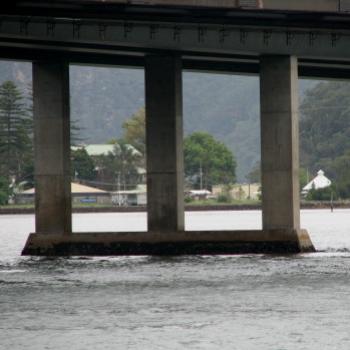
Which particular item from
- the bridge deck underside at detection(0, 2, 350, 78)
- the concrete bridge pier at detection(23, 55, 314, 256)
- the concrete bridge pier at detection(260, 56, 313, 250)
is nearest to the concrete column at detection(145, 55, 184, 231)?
the concrete bridge pier at detection(23, 55, 314, 256)

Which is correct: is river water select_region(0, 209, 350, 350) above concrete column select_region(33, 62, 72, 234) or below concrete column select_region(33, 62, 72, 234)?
below

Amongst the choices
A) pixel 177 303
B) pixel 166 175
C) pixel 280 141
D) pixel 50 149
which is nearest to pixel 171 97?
pixel 166 175

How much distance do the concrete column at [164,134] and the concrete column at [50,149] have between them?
466 cm

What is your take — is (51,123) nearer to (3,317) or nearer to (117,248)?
(117,248)

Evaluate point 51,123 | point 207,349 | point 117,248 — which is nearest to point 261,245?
point 117,248

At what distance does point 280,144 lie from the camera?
2918 inches

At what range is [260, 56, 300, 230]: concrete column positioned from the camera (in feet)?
243

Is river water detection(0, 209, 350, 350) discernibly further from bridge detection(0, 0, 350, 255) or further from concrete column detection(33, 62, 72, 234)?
concrete column detection(33, 62, 72, 234)

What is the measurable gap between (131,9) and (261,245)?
16.2 meters

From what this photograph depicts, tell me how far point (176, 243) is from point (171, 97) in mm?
7911

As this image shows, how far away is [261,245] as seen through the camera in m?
73.5

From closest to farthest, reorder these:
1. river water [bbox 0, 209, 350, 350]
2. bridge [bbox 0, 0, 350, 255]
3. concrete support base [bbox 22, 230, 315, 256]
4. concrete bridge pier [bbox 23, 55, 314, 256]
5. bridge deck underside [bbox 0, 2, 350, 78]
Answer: river water [bbox 0, 209, 350, 350], bridge deck underside [bbox 0, 2, 350, 78], bridge [bbox 0, 0, 350, 255], concrete support base [bbox 22, 230, 315, 256], concrete bridge pier [bbox 23, 55, 314, 256]

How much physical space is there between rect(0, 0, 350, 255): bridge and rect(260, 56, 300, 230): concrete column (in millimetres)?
52

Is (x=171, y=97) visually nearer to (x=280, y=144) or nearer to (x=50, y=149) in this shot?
(x=280, y=144)
